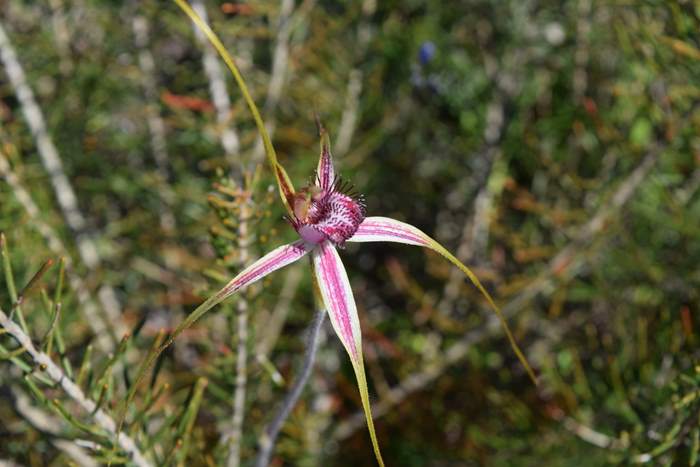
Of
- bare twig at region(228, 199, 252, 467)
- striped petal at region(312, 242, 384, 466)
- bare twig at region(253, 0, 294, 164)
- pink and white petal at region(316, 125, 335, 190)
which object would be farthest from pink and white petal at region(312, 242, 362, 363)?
bare twig at region(253, 0, 294, 164)

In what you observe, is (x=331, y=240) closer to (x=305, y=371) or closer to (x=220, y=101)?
(x=305, y=371)

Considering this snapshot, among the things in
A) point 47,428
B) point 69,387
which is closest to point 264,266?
point 69,387

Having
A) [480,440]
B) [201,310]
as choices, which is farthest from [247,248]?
[480,440]

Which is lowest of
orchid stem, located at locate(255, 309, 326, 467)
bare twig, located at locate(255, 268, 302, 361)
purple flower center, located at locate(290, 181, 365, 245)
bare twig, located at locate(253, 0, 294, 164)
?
orchid stem, located at locate(255, 309, 326, 467)

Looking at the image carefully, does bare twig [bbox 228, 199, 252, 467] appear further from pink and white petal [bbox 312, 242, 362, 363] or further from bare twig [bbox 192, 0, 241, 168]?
bare twig [bbox 192, 0, 241, 168]

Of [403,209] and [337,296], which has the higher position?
[403,209]

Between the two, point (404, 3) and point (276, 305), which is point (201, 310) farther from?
point (404, 3)

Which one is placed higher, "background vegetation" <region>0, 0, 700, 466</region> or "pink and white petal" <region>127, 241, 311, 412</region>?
"background vegetation" <region>0, 0, 700, 466</region>
